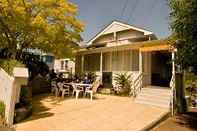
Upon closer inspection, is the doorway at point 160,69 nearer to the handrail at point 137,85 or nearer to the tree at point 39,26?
the handrail at point 137,85

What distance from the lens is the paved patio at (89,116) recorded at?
309 inches

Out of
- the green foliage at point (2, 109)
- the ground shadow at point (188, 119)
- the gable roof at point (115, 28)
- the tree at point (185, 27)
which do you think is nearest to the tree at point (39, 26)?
the green foliage at point (2, 109)

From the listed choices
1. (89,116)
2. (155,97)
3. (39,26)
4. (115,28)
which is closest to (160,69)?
(115,28)

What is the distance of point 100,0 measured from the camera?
1866 cm

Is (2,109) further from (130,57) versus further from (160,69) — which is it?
(160,69)

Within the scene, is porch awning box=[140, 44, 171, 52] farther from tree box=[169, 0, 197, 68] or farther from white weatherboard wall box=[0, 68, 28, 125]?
white weatherboard wall box=[0, 68, 28, 125]

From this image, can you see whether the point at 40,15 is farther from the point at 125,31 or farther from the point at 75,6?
the point at 125,31

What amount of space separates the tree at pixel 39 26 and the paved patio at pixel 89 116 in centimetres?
412

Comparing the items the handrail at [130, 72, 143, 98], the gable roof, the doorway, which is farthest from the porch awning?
the gable roof

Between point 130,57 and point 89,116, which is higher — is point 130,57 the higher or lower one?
the higher one

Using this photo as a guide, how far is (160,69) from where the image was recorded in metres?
18.1

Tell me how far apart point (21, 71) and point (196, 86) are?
1126 cm

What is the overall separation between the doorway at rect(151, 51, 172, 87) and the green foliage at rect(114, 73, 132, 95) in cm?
242

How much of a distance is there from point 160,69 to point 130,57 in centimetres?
374
